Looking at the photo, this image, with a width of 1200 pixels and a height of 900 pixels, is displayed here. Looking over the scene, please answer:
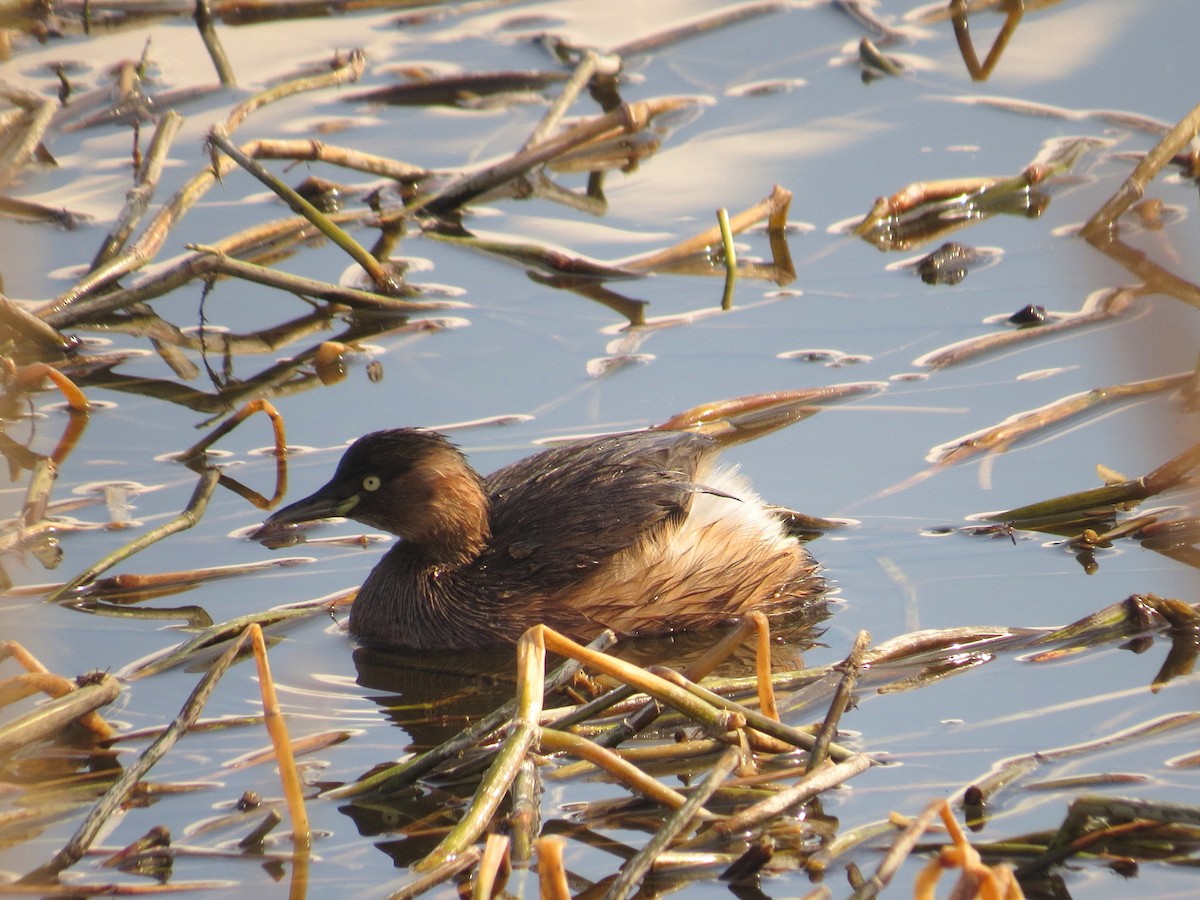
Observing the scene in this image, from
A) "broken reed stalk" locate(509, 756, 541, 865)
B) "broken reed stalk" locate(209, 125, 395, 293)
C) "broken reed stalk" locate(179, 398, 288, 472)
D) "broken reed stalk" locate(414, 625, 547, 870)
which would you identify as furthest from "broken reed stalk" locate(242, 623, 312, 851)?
"broken reed stalk" locate(209, 125, 395, 293)

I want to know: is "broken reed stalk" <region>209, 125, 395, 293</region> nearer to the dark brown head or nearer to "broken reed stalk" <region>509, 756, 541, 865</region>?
the dark brown head

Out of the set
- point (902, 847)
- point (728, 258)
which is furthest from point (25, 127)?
point (902, 847)

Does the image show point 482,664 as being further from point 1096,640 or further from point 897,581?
point 1096,640

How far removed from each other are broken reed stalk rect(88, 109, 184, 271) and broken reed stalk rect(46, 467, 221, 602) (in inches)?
77.3

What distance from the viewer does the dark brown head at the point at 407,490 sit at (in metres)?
5.48

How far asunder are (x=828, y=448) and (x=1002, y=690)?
1694 mm

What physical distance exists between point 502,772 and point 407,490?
2.12 metres

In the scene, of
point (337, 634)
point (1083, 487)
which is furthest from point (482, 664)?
point (1083, 487)

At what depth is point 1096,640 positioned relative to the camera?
471cm

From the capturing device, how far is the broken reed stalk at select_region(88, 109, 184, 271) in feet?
23.9

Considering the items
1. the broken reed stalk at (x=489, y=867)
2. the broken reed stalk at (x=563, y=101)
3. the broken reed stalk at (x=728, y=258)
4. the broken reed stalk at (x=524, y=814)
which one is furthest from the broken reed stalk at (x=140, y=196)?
the broken reed stalk at (x=489, y=867)

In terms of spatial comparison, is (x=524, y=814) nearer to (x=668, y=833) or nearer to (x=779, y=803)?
(x=668, y=833)

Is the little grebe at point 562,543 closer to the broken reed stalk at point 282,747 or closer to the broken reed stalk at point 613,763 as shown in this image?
the broken reed stalk at point 282,747

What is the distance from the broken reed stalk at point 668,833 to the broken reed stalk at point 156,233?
13.7 feet
